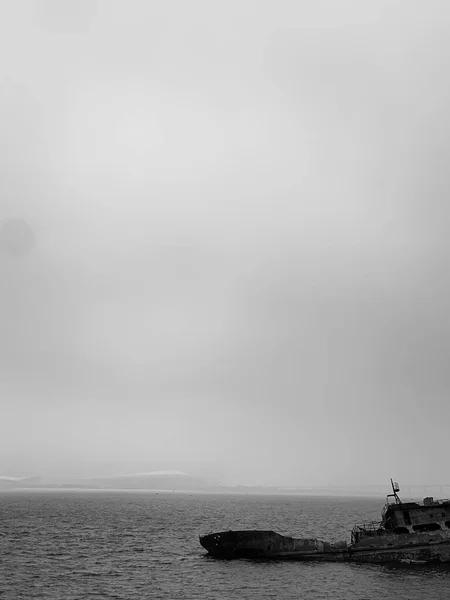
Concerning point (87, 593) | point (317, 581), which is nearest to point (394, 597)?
point (317, 581)

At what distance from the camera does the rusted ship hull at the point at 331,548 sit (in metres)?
54.1

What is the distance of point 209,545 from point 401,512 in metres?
23.3

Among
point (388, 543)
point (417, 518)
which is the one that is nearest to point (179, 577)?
point (388, 543)

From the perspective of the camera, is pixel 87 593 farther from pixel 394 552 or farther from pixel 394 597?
pixel 394 552

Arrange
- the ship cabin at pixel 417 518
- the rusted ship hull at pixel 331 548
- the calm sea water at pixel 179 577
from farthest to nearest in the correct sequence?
the ship cabin at pixel 417 518
the rusted ship hull at pixel 331 548
the calm sea water at pixel 179 577

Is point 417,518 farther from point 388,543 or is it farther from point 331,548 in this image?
point 331,548

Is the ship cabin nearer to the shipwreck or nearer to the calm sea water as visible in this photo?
the shipwreck

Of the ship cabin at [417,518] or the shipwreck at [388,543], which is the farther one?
the ship cabin at [417,518]

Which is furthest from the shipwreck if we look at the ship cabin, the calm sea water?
the calm sea water

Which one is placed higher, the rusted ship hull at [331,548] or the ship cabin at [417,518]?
the ship cabin at [417,518]

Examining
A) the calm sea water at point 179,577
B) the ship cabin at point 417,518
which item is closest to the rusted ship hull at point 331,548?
the ship cabin at point 417,518

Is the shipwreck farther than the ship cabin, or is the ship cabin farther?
the ship cabin

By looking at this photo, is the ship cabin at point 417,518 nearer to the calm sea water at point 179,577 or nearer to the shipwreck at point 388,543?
the shipwreck at point 388,543

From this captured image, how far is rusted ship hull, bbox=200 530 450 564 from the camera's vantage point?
54.1 m
